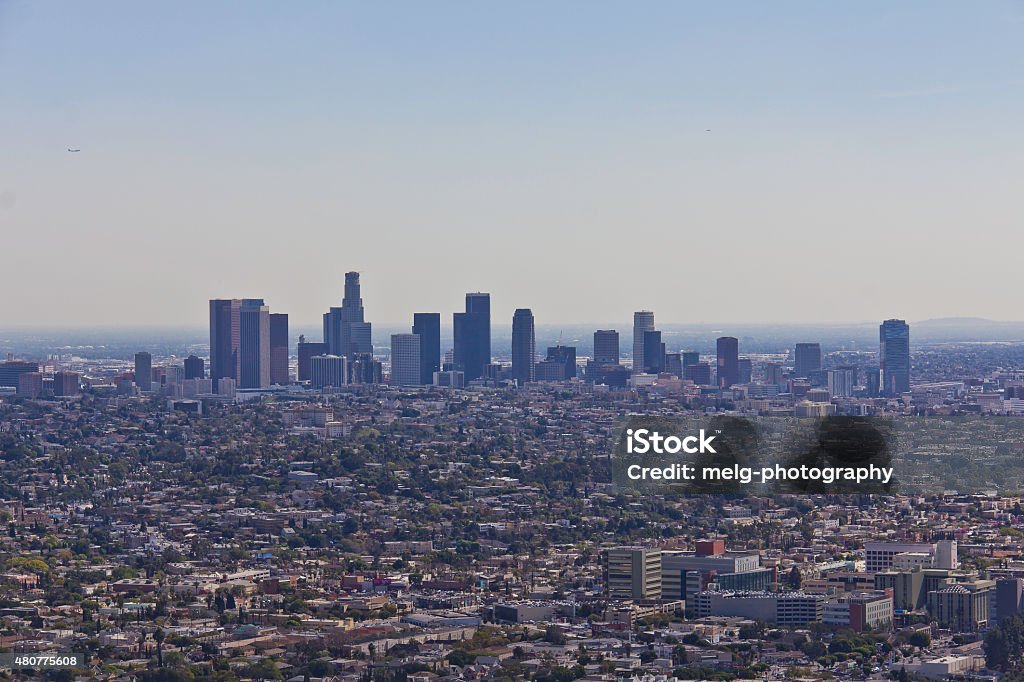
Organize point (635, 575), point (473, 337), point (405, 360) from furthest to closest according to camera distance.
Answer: point (405, 360)
point (473, 337)
point (635, 575)

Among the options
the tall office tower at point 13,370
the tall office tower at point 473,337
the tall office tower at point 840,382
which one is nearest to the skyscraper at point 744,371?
the tall office tower at point 840,382

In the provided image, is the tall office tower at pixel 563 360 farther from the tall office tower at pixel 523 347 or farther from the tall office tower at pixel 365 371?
the tall office tower at pixel 365 371

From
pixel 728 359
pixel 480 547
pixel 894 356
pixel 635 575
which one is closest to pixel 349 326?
pixel 728 359

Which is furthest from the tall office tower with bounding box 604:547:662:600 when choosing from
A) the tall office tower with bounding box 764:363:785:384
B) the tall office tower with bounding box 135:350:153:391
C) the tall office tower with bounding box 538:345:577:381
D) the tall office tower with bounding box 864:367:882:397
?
the tall office tower with bounding box 538:345:577:381

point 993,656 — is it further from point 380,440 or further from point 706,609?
point 380,440

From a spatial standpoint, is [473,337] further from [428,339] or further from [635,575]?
[635,575]
